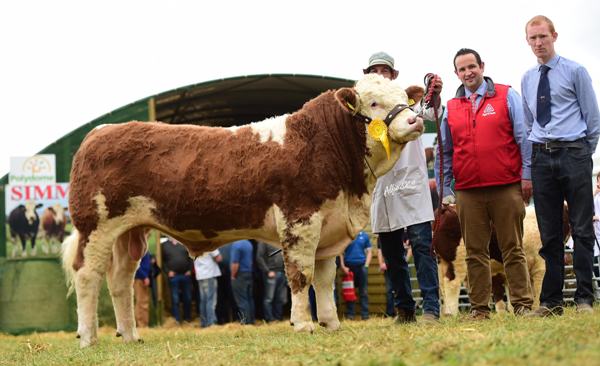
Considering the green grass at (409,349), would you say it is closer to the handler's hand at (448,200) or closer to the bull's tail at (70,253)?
the bull's tail at (70,253)

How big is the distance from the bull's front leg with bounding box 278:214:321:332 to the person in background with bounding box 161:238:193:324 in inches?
348

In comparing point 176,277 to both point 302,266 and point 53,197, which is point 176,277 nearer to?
point 53,197

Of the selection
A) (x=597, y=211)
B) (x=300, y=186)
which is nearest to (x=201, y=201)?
(x=300, y=186)

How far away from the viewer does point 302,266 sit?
671cm

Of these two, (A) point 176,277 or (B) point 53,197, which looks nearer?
(A) point 176,277

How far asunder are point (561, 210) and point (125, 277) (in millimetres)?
4180

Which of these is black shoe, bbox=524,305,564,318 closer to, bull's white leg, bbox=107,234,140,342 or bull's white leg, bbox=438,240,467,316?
bull's white leg, bbox=438,240,467,316

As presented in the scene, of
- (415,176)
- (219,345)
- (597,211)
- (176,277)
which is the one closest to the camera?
(219,345)

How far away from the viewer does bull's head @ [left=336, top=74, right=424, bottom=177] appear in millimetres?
6781

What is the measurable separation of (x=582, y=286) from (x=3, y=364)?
16.7ft

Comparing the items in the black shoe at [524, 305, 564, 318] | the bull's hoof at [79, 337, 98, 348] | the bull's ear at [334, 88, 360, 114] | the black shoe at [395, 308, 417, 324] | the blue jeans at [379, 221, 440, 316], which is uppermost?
the bull's ear at [334, 88, 360, 114]

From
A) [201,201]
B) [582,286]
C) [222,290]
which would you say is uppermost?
[201,201]

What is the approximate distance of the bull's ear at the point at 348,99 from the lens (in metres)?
6.89

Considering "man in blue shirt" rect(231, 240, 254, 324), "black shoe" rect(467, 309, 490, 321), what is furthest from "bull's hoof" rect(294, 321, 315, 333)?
"man in blue shirt" rect(231, 240, 254, 324)
